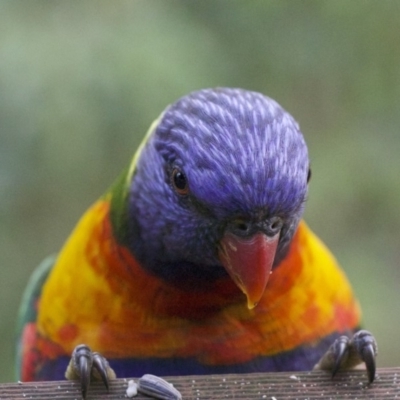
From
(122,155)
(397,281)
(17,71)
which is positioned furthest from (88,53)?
(397,281)

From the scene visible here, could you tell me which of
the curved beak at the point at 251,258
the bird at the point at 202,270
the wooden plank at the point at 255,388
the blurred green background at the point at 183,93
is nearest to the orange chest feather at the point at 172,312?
the bird at the point at 202,270

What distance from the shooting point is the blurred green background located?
2.80 meters

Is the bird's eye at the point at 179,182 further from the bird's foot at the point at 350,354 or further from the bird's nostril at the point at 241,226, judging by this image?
the bird's foot at the point at 350,354

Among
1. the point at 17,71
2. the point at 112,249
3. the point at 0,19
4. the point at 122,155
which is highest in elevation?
the point at 0,19

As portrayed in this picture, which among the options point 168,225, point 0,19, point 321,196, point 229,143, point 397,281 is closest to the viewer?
point 229,143

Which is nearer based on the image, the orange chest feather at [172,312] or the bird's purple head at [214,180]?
the bird's purple head at [214,180]

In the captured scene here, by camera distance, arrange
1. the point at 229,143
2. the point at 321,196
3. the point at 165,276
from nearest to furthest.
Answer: the point at 229,143 < the point at 165,276 < the point at 321,196

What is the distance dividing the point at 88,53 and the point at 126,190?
0.97 m

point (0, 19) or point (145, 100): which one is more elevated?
point (0, 19)

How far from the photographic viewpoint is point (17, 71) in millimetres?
2748

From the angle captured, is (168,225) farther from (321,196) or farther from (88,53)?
(321,196)

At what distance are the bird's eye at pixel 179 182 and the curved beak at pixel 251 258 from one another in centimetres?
14

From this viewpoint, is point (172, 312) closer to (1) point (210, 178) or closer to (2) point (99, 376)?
(2) point (99, 376)

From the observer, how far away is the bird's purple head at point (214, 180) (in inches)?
61.0
